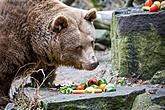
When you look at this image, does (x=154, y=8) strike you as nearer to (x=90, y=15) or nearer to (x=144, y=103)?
(x=90, y=15)

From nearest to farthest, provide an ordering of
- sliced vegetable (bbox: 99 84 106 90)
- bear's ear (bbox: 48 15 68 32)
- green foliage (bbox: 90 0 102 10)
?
sliced vegetable (bbox: 99 84 106 90), bear's ear (bbox: 48 15 68 32), green foliage (bbox: 90 0 102 10)

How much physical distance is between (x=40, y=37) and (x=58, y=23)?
1.09 ft

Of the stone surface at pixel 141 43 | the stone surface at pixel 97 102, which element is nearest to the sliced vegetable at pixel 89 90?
the stone surface at pixel 97 102

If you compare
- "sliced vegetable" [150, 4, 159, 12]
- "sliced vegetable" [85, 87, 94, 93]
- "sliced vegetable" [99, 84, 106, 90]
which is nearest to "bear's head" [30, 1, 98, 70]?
"sliced vegetable" [99, 84, 106, 90]

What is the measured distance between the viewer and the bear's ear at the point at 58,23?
5980 mm

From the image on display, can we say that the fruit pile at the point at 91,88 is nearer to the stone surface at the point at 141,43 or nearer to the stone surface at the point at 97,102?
the stone surface at the point at 97,102

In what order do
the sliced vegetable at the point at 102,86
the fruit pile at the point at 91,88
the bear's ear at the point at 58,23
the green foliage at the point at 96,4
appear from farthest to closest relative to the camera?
the green foliage at the point at 96,4, the bear's ear at the point at 58,23, the sliced vegetable at the point at 102,86, the fruit pile at the point at 91,88

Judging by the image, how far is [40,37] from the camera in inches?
244

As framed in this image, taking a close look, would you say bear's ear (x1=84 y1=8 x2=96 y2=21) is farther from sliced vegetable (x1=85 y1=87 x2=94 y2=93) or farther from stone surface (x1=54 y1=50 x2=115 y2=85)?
stone surface (x1=54 y1=50 x2=115 y2=85)

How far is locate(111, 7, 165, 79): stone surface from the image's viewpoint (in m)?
6.11

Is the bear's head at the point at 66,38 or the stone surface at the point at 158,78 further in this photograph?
the bear's head at the point at 66,38

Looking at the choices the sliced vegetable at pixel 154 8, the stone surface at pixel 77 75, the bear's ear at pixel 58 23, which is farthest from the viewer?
the stone surface at pixel 77 75

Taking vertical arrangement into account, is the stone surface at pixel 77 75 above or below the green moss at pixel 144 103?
above

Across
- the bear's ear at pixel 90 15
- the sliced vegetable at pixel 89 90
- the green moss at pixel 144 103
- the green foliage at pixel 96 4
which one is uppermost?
the green foliage at pixel 96 4
